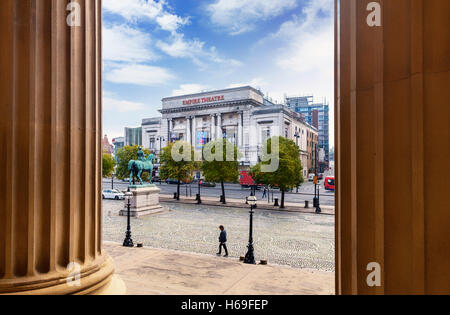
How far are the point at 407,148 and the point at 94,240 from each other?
163 inches

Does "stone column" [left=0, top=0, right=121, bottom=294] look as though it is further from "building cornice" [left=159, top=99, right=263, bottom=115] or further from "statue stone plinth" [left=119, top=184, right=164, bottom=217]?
"building cornice" [left=159, top=99, right=263, bottom=115]

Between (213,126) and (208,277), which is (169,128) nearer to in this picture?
(213,126)

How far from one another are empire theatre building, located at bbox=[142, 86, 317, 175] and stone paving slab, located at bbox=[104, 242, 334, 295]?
50692 millimetres

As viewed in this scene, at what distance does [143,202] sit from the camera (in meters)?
24.8

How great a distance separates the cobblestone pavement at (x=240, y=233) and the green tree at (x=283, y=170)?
172 inches

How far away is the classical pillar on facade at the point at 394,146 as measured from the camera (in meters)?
2.48

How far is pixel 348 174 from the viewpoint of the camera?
3.04 metres

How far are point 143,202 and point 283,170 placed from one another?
14.0 meters

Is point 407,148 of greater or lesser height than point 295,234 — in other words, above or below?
above

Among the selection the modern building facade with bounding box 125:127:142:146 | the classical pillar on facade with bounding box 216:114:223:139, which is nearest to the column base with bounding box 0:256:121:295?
the classical pillar on facade with bounding box 216:114:223:139

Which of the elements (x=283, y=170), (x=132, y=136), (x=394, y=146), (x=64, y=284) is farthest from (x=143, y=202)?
(x=132, y=136)
